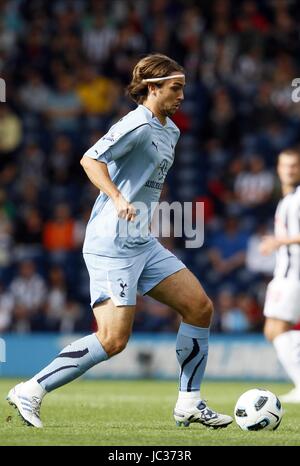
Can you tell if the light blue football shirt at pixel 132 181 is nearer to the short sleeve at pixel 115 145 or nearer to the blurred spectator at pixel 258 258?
the short sleeve at pixel 115 145

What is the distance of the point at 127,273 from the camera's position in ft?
22.5

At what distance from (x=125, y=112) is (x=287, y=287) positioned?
8280 millimetres

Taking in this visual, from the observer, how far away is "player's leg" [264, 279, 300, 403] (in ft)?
31.3

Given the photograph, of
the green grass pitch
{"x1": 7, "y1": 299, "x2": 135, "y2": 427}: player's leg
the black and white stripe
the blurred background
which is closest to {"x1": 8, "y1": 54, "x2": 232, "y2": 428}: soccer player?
{"x1": 7, "y1": 299, "x2": 135, "y2": 427}: player's leg

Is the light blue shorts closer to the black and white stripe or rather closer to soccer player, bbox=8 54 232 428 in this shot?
soccer player, bbox=8 54 232 428

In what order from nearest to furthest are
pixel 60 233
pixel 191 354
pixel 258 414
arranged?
pixel 258 414
pixel 191 354
pixel 60 233

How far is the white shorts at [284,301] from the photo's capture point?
9547 millimetres

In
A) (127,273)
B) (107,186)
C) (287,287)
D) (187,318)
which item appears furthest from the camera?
(287,287)

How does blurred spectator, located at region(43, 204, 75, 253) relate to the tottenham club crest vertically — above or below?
above

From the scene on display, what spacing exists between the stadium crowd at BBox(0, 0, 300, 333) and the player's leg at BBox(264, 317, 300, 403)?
5108 mm

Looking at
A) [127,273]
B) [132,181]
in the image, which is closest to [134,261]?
[127,273]

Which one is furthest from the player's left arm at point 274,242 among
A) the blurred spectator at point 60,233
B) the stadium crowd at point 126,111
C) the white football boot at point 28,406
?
the blurred spectator at point 60,233

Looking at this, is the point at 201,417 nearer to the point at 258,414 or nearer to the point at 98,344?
the point at 258,414

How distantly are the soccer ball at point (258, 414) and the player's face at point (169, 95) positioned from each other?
6.28ft
